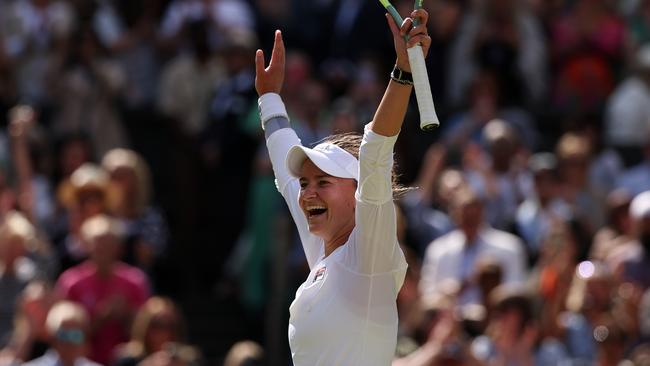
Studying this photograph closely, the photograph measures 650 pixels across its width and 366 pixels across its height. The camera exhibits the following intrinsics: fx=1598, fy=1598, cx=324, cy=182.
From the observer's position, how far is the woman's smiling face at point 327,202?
17.5ft

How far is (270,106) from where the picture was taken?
19.9 ft

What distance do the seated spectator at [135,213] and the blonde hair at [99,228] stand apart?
27cm

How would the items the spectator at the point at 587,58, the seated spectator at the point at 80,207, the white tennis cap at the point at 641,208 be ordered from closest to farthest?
the white tennis cap at the point at 641,208 → the seated spectator at the point at 80,207 → the spectator at the point at 587,58

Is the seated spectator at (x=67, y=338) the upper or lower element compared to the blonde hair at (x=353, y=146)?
lower

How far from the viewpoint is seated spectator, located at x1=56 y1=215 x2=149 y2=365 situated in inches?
391

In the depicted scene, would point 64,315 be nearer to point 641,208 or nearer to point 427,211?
point 427,211

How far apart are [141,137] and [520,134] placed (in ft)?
10.8

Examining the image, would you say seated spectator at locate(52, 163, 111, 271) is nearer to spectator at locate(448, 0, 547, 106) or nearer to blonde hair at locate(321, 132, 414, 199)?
spectator at locate(448, 0, 547, 106)

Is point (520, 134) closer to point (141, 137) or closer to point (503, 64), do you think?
point (503, 64)

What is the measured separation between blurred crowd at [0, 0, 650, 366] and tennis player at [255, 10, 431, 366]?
3.32 metres

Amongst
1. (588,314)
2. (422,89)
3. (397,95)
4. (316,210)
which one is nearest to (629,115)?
(588,314)

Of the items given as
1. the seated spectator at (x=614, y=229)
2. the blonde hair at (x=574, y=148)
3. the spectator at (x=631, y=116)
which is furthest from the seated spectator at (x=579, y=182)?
the spectator at (x=631, y=116)

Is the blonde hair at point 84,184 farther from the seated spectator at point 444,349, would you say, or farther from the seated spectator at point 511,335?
the seated spectator at point 511,335

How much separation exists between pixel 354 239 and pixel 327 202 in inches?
8.8
